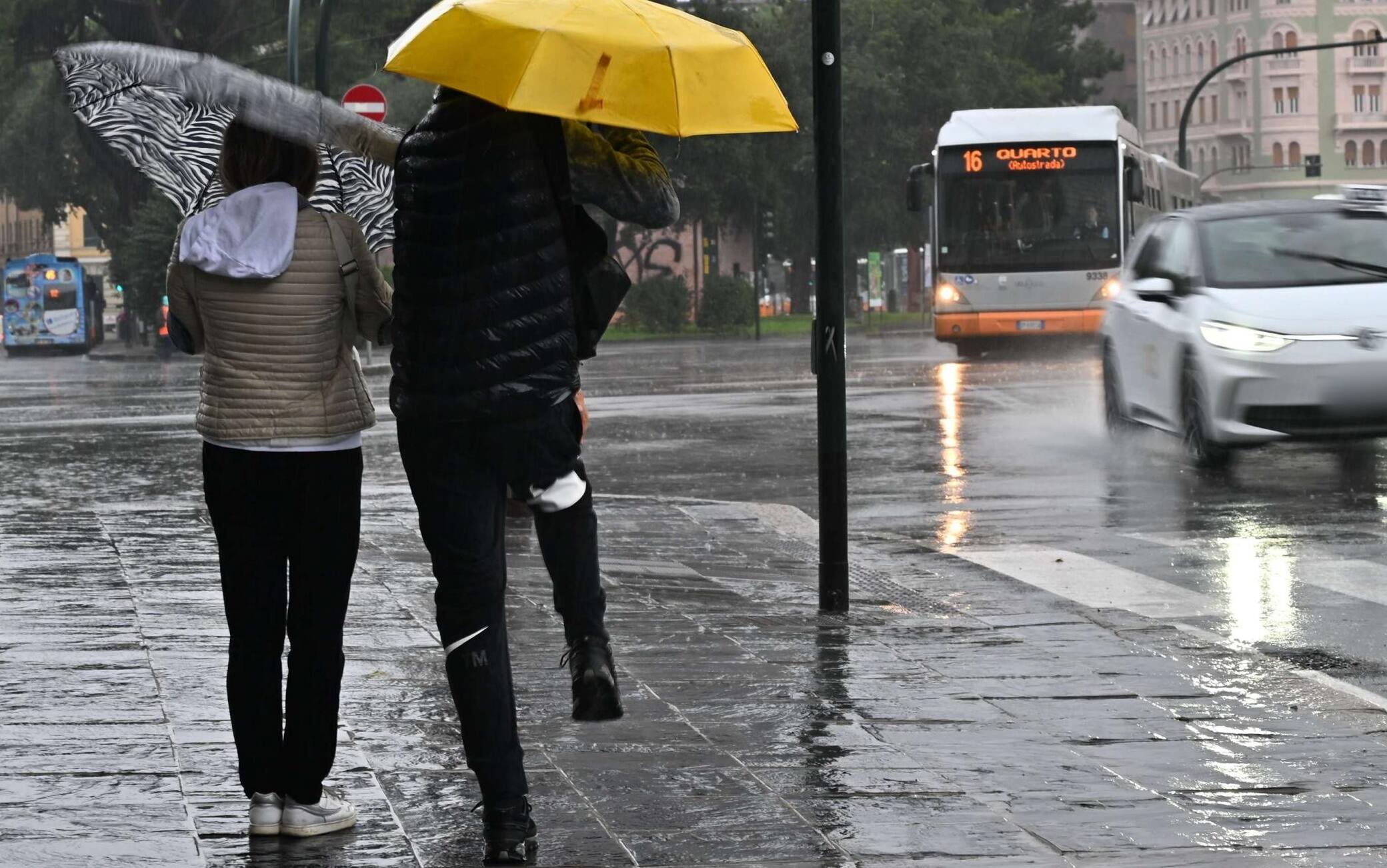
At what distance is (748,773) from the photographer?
5.50m

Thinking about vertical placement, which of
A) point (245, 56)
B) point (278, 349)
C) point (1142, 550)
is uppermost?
point (245, 56)

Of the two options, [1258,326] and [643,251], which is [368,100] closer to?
[1258,326]

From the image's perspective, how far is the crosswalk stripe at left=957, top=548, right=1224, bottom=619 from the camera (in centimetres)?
892

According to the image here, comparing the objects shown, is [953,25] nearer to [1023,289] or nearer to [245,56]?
[245,56]

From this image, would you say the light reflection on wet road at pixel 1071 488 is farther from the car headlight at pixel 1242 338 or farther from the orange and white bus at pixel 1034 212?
the orange and white bus at pixel 1034 212

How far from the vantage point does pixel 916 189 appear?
31.6 meters

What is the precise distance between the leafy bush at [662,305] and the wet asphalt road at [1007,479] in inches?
1347

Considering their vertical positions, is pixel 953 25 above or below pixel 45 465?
above

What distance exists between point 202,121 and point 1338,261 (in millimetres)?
9996

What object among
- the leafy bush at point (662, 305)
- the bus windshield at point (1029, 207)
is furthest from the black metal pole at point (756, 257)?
the bus windshield at point (1029, 207)

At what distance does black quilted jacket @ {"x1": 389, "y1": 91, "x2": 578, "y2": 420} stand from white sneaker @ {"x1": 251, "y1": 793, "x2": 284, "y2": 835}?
0.93 metres

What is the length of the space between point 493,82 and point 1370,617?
5.21 meters

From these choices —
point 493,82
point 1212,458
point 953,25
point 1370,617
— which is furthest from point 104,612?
point 953,25

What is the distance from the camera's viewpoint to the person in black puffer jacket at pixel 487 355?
4.59m
